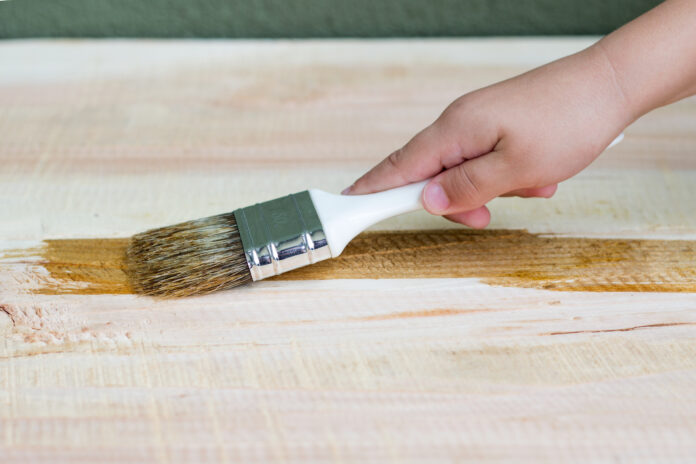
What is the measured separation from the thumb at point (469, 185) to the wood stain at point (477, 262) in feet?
0.31

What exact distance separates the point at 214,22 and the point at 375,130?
0.54 meters

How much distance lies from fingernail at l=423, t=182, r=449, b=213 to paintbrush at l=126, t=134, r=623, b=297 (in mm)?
16

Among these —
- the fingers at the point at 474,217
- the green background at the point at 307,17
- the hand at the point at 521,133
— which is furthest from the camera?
the green background at the point at 307,17

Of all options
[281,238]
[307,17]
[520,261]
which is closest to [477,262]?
[520,261]

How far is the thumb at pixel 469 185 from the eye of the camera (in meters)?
0.89

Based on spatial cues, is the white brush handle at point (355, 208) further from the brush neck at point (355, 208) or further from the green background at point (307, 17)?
the green background at point (307, 17)

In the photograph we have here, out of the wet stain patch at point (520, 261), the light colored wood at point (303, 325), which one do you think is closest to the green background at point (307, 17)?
the light colored wood at point (303, 325)

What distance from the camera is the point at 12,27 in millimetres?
1560

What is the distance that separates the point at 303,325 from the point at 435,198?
0.23 m

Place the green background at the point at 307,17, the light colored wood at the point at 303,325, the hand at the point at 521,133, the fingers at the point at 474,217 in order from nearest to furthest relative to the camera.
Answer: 1. the light colored wood at the point at 303,325
2. the hand at the point at 521,133
3. the fingers at the point at 474,217
4. the green background at the point at 307,17

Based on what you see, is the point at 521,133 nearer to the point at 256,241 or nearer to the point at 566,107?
the point at 566,107

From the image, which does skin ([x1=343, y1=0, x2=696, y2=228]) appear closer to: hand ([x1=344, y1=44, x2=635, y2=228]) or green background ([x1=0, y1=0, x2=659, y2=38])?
hand ([x1=344, y1=44, x2=635, y2=228])

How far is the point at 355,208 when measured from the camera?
3.02ft

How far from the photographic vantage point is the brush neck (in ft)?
2.99
